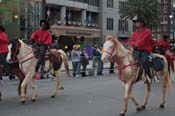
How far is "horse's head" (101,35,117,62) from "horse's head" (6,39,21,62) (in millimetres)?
3543

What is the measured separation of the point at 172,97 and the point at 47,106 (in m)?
4.73

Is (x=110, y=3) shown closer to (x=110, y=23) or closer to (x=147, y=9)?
(x=110, y=23)

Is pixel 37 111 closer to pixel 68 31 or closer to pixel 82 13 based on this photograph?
pixel 68 31

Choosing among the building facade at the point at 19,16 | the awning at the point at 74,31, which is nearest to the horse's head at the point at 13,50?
the building facade at the point at 19,16

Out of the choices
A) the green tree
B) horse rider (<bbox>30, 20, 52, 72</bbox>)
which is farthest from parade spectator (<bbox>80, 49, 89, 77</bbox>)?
the green tree

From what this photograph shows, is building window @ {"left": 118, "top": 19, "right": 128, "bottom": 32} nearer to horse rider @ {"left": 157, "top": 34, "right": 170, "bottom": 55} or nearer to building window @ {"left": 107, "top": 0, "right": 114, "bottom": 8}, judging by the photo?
building window @ {"left": 107, "top": 0, "right": 114, "bottom": 8}

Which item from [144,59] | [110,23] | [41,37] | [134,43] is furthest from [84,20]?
[144,59]

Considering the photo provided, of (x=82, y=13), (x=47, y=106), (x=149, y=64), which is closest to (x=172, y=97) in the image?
(x=149, y=64)

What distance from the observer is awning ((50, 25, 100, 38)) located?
6100cm

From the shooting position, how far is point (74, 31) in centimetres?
6488

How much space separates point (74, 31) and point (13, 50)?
5137cm

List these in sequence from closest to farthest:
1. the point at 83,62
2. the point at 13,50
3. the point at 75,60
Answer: the point at 13,50 → the point at 75,60 → the point at 83,62

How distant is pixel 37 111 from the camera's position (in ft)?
38.8

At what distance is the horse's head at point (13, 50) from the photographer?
13562 millimetres
